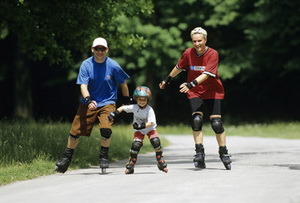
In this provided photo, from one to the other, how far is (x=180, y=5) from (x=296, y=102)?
7701 millimetres

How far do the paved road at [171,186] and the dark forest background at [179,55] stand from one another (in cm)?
768

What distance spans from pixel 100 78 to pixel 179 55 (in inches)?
→ 790

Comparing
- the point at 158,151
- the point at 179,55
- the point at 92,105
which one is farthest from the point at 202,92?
the point at 179,55

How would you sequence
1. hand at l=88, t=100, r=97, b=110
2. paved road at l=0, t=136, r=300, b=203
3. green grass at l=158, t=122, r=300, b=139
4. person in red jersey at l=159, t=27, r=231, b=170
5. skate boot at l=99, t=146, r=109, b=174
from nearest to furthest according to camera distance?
1. paved road at l=0, t=136, r=300, b=203
2. hand at l=88, t=100, r=97, b=110
3. skate boot at l=99, t=146, r=109, b=174
4. person in red jersey at l=159, t=27, r=231, b=170
5. green grass at l=158, t=122, r=300, b=139

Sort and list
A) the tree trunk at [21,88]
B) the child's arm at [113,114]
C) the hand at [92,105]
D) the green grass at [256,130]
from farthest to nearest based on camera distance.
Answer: the tree trunk at [21,88]
the green grass at [256,130]
the hand at [92,105]
the child's arm at [113,114]

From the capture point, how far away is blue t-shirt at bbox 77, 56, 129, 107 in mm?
9766

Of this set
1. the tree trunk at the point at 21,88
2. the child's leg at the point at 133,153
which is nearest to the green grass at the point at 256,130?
the tree trunk at the point at 21,88

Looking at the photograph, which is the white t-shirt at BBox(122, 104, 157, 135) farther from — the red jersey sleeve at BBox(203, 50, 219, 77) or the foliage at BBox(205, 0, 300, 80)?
the foliage at BBox(205, 0, 300, 80)

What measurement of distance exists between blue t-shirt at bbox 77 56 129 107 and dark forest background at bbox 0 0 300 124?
703 cm

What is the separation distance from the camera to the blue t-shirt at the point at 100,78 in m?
9.77

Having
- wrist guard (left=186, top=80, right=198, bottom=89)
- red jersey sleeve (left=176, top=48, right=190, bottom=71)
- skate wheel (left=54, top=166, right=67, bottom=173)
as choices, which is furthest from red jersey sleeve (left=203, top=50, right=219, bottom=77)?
skate wheel (left=54, top=166, right=67, bottom=173)

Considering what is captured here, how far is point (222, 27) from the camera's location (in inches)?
1326

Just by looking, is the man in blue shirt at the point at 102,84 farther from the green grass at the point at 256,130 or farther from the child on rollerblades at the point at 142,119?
the green grass at the point at 256,130

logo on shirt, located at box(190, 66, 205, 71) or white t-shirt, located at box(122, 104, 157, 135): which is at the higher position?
logo on shirt, located at box(190, 66, 205, 71)
